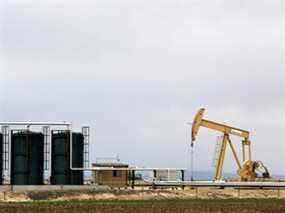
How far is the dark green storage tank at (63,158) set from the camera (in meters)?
61.2

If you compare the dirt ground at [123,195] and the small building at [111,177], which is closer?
the dirt ground at [123,195]

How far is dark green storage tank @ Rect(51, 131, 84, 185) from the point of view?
61.2 meters

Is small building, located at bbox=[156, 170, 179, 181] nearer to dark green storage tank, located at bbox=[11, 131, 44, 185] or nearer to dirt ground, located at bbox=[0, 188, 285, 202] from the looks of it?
dirt ground, located at bbox=[0, 188, 285, 202]

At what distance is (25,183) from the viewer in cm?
6059

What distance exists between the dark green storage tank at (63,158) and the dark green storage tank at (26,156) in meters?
1.25

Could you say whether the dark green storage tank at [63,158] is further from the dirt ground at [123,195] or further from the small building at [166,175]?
the small building at [166,175]

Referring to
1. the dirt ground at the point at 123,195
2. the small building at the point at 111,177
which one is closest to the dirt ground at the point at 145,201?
the dirt ground at the point at 123,195

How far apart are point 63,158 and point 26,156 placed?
3.07 meters

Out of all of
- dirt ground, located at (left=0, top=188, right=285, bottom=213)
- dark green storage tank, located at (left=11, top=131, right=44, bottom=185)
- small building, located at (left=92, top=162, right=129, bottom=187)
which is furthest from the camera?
small building, located at (left=92, top=162, right=129, bottom=187)

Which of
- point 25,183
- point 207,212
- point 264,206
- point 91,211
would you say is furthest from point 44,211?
point 25,183

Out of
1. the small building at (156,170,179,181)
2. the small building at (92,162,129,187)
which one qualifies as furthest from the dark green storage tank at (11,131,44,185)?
the small building at (156,170,179,181)

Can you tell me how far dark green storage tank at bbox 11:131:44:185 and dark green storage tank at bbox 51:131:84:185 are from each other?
49.1 inches

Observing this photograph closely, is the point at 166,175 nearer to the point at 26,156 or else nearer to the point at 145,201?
the point at 26,156

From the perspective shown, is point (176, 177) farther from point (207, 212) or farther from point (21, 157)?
point (207, 212)
